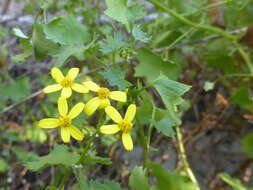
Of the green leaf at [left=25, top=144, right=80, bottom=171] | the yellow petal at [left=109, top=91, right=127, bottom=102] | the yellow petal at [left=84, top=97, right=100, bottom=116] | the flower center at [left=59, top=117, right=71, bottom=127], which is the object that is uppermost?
the yellow petal at [left=109, top=91, right=127, bottom=102]

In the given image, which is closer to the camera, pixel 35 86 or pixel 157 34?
pixel 157 34

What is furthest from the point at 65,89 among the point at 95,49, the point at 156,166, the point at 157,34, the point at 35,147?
the point at 35,147

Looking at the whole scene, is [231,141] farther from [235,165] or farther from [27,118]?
[27,118]

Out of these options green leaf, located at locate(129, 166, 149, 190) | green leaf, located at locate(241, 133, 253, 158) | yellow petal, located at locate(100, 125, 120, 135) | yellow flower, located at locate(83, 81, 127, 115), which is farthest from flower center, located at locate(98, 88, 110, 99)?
green leaf, located at locate(241, 133, 253, 158)

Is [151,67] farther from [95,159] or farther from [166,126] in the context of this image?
[95,159]

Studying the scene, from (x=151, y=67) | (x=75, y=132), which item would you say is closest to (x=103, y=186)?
(x=75, y=132)

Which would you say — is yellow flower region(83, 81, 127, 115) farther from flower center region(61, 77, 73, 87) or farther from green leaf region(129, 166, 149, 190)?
green leaf region(129, 166, 149, 190)
